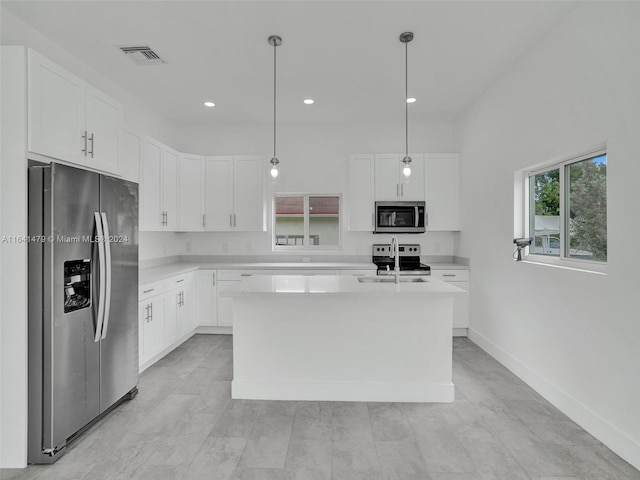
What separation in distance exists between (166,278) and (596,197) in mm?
3931

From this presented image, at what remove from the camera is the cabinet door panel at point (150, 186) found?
3.63 meters

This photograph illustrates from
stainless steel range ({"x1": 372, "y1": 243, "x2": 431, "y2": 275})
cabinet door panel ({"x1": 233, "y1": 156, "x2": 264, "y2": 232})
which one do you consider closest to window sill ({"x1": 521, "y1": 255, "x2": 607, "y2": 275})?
stainless steel range ({"x1": 372, "y1": 243, "x2": 431, "y2": 275})

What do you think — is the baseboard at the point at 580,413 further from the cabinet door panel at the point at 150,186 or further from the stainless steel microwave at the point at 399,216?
the cabinet door panel at the point at 150,186

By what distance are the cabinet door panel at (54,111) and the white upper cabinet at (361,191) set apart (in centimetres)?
315

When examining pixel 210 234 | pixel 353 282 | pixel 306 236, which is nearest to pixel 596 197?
pixel 353 282

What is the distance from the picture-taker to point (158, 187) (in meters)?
3.93

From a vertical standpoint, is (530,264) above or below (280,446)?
above

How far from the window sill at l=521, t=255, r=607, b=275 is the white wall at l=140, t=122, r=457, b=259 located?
1.87m

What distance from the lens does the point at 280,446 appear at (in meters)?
2.12

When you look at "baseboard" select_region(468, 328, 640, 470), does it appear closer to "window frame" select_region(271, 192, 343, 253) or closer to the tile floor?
the tile floor

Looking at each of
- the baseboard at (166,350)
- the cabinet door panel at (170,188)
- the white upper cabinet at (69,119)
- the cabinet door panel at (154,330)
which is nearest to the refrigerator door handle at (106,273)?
the white upper cabinet at (69,119)

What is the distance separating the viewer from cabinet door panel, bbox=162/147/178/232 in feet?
13.3

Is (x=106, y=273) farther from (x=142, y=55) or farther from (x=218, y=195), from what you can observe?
(x=218, y=195)

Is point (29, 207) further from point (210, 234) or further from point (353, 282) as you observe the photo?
point (210, 234)
